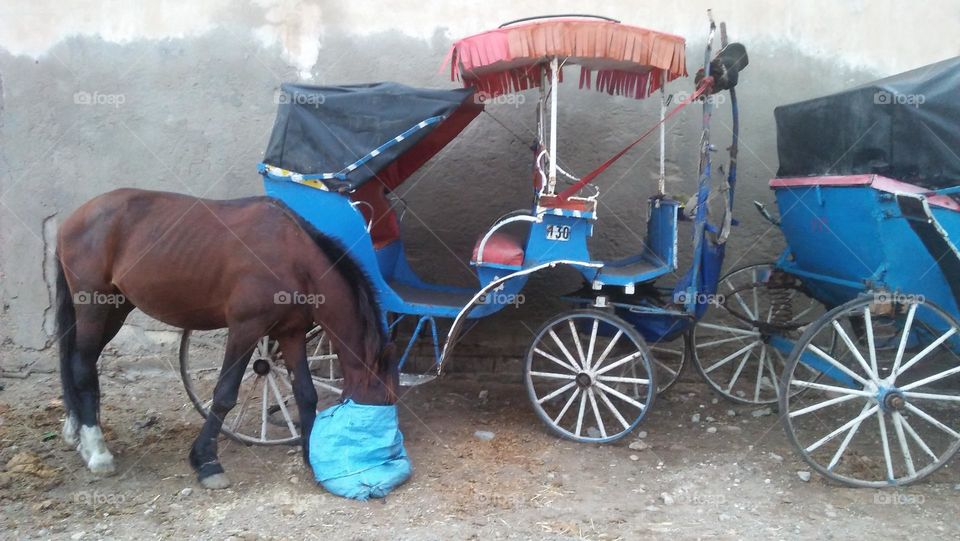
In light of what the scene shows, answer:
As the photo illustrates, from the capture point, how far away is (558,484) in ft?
12.6

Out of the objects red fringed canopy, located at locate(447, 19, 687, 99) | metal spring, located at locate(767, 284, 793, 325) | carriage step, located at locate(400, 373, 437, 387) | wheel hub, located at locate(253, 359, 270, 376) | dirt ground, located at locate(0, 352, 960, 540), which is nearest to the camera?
dirt ground, located at locate(0, 352, 960, 540)

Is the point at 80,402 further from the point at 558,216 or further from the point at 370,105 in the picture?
the point at 558,216

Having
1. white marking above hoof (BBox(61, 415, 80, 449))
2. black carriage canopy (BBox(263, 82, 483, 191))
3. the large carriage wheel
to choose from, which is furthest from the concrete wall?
white marking above hoof (BBox(61, 415, 80, 449))

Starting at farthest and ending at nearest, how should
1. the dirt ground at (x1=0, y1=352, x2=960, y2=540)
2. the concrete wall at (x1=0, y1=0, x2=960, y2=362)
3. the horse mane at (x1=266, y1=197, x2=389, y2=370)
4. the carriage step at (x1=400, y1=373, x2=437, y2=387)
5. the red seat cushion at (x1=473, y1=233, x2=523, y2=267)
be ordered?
the concrete wall at (x1=0, y1=0, x2=960, y2=362) < the carriage step at (x1=400, y1=373, x2=437, y2=387) < the red seat cushion at (x1=473, y1=233, x2=523, y2=267) < the horse mane at (x1=266, y1=197, x2=389, y2=370) < the dirt ground at (x1=0, y1=352, x2=960, y2=540)

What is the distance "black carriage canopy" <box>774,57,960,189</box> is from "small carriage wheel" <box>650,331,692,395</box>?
1.51 meters

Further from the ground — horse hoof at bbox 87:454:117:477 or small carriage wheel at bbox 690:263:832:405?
small carriage wheel at bbox 690:263:832:405

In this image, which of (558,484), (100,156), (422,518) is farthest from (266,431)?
(100,156)

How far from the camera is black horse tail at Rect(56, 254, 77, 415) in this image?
13.4ft

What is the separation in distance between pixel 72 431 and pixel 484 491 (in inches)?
88.8

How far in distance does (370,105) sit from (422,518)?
211 centimetres

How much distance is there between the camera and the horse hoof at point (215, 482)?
3.76 m

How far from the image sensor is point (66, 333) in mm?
4109

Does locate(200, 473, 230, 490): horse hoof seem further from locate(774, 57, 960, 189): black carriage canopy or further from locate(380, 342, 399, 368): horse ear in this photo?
locate(774, 57, 960, 189): black carriage canopy

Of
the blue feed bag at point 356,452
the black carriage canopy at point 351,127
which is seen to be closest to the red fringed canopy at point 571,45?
the black carriage canopy at point 351,127
